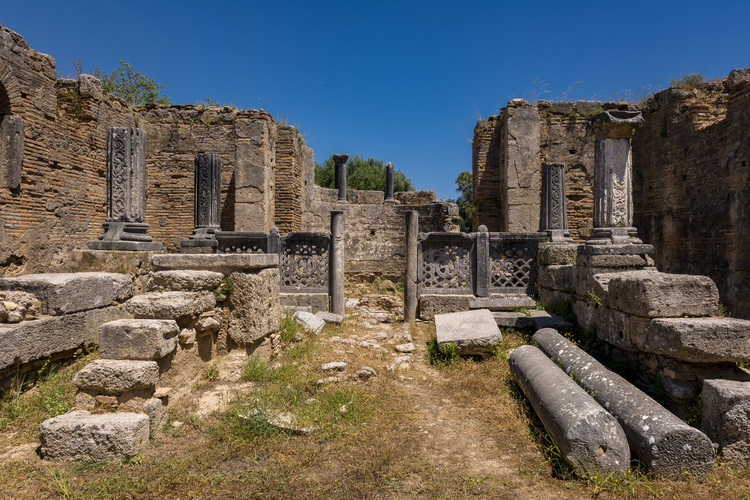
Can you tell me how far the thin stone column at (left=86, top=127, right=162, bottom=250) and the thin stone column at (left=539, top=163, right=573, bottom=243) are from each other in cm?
739

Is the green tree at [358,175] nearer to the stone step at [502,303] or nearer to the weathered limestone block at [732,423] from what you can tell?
the stone step at [502,303]

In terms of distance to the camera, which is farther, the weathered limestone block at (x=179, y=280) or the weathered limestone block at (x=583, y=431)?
the weathered limestone block at (x=179, y=280)

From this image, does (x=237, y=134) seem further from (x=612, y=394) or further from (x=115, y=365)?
(x=612, y=394)

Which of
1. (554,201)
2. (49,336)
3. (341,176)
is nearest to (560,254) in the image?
(554,201)

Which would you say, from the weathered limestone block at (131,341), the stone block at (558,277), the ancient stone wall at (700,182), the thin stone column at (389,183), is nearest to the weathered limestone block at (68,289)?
the weathered limestone block at (131,341)

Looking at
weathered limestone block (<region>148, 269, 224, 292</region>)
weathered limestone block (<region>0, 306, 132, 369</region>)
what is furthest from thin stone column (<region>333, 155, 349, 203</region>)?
weathered limestone block (<region>148, 269, 224, 292</region>)

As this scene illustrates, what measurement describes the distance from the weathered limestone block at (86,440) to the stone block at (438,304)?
5.34 meters

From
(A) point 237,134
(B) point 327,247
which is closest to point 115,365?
(B) point 327,247

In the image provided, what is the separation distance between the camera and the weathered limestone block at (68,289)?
3.87 m

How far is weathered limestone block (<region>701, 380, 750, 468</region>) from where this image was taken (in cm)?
276

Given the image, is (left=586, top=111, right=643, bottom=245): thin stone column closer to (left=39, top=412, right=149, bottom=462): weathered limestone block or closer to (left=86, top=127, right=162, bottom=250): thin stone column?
(left=39, top=412, right=149, bottom=462): weathered limestone block

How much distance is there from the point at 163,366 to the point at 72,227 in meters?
8.35

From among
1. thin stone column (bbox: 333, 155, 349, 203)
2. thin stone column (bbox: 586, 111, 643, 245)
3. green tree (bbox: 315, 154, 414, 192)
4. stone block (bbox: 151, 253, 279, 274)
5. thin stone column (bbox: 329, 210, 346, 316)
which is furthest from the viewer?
green tree (bbox: 315, 154, 414, 192)

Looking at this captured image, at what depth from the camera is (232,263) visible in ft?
13.9
